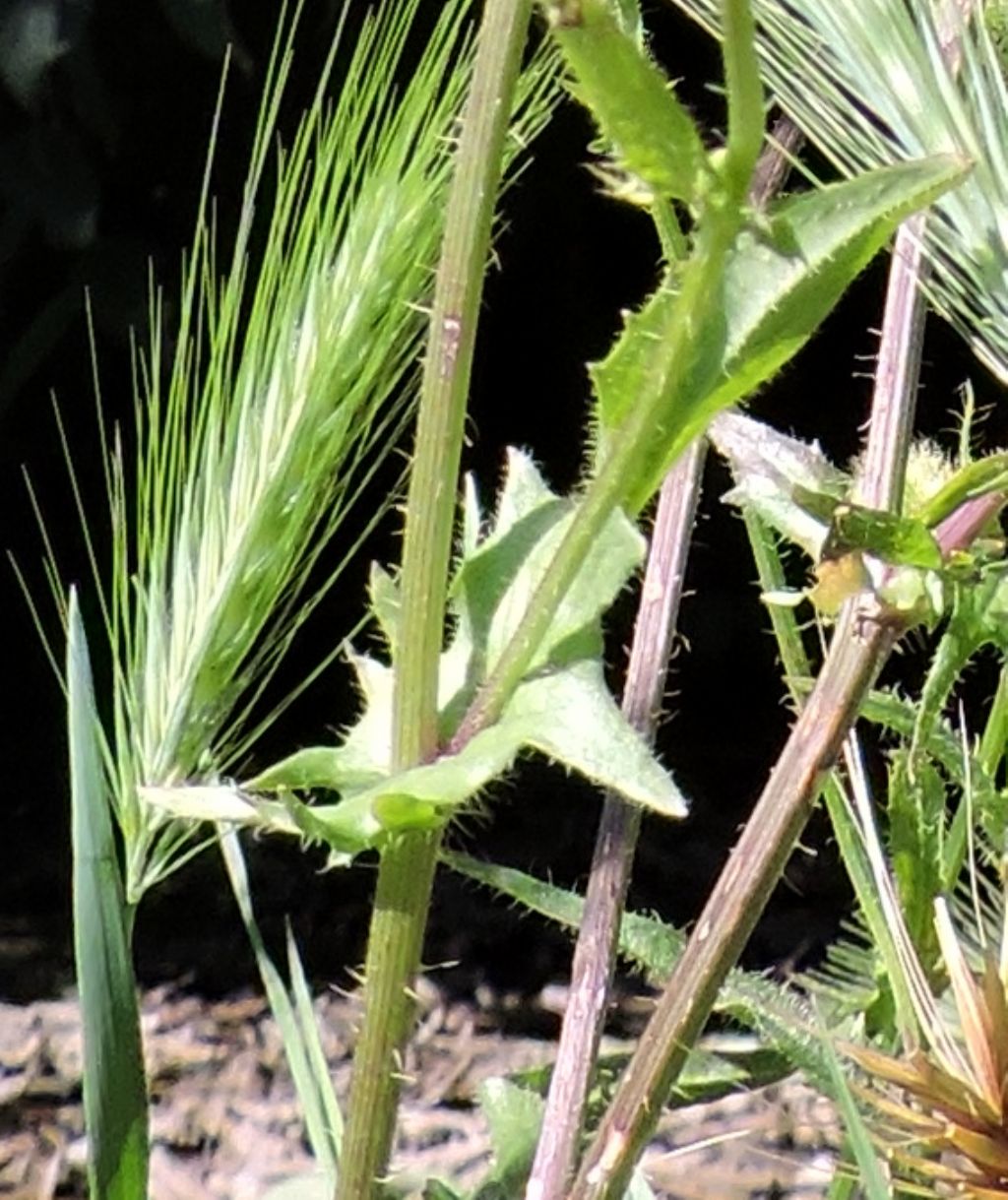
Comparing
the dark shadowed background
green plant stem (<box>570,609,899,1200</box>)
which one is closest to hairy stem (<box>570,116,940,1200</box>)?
green plant stem (<box>570,609,899,1200</box>)

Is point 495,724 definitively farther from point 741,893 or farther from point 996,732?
point 996,732

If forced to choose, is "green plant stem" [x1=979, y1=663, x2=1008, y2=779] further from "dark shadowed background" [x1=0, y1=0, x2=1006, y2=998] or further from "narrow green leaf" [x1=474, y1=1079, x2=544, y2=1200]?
"dark shadowed background" [x1=0, y1=0, x2=1006, y2=998]

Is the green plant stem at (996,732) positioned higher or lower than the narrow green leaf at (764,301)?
lower

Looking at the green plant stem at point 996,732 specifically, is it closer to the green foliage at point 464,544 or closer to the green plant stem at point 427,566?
the green foliage at point 464,544

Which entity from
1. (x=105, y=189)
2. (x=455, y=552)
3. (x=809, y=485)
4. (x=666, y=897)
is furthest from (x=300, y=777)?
(x=666, y=897)

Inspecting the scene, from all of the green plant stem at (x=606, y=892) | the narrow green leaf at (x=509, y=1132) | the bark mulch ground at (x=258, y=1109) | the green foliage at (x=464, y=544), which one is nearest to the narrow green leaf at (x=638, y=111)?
the green foliage at (x=464, y=544)

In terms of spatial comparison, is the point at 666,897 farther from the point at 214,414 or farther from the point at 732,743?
the point at 214,414

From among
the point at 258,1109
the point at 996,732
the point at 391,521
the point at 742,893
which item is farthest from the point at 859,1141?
the point at 391,521
